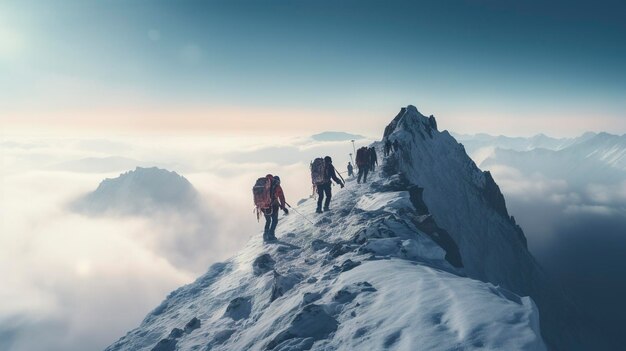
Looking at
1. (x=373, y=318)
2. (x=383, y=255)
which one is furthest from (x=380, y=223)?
(x=373, y=318)

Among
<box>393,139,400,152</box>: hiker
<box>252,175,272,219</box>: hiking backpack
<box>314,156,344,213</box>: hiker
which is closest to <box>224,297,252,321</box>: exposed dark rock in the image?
<box>252,175,272,219</box>: hiking backpack

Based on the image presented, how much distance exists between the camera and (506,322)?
7.16 metres

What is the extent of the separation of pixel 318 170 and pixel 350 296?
14.3 m

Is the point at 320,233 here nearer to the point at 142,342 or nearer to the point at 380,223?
the point at 380,223

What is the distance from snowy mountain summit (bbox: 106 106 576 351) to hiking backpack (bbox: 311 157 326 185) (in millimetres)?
2357

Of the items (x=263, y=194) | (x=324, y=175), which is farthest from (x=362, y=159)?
(x=263, y=194)

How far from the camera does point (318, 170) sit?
24.0 meters

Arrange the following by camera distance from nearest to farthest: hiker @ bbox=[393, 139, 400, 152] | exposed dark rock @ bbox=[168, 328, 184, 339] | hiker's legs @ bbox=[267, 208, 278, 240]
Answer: exposed dark rock @ bbox=[168, 328, 184, 339] < hiker's legs @ bbox=[267, 208, 278, 240] < hiker @ bbox=[393, 139, 400, 152]

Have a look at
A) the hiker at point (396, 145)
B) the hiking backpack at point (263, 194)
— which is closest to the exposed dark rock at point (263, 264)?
the hiking backpack at point (263, 194)

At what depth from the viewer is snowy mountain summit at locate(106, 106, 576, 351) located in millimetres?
7453

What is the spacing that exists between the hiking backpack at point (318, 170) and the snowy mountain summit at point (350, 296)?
7.73ft

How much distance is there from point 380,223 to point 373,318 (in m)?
8.50

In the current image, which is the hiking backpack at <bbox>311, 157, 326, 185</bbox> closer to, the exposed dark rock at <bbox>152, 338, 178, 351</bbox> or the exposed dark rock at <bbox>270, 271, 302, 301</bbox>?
the exposed dark rock at <bbox>270, 271, 302, 301</bbox>

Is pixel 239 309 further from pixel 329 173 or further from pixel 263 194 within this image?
pixel 329 173
